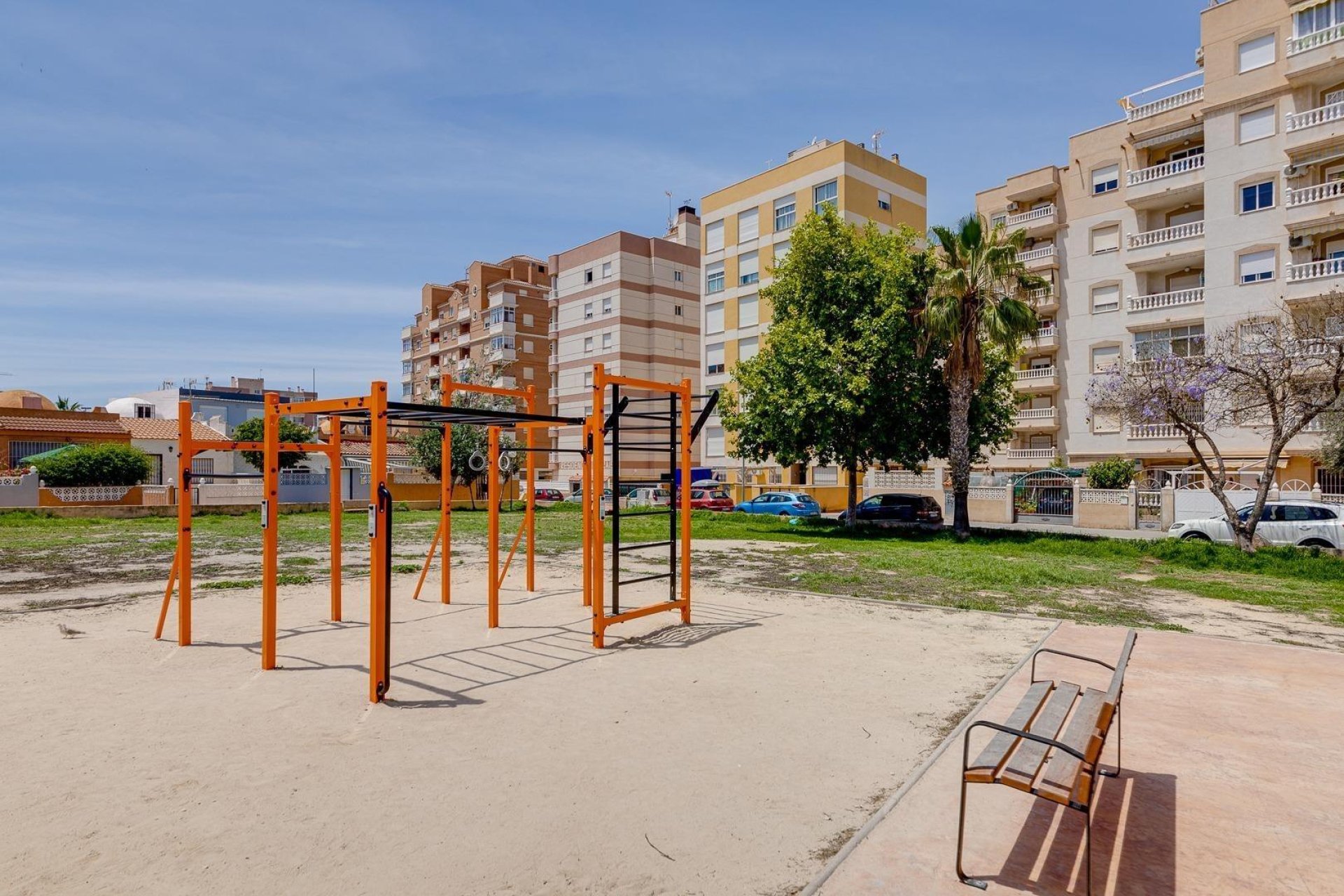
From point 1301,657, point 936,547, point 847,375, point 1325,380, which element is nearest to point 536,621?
point 1301,657

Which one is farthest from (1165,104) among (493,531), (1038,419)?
(493,531)

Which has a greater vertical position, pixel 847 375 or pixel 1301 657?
pixel 847 375

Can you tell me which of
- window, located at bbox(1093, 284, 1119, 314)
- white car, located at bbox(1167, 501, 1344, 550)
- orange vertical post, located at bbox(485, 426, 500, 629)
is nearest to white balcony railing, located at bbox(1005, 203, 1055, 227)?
window, located at bbox(1093, 284, 1119, 314)

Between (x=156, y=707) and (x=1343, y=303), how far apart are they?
25081mm

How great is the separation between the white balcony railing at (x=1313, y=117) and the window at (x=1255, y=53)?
2.72 metres

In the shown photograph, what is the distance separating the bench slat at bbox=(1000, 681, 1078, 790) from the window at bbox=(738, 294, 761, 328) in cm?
4458

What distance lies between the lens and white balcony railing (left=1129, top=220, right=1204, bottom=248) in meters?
37.5

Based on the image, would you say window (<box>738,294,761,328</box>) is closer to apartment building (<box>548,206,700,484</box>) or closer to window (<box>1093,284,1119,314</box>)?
apartment building (<box>548,206,700,484</box>)

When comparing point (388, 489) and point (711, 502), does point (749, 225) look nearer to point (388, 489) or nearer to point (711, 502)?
point (711, 502)

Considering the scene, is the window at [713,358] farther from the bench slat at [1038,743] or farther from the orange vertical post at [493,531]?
the bench slat at [1038,743]

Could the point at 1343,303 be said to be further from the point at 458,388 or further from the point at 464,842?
the point at 464,842

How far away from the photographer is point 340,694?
22.3 feet

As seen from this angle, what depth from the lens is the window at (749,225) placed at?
49219 mm

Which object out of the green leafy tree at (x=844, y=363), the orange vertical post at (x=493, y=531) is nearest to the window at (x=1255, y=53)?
the green leafy tree at (x=844, y=363)
